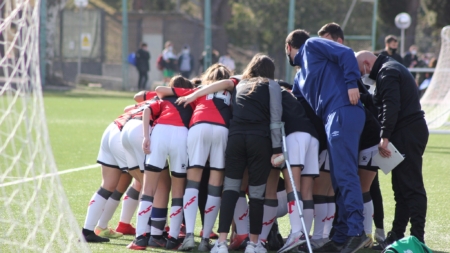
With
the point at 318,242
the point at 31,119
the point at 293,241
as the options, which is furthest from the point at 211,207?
the point at 31,119

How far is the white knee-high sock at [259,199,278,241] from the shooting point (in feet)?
21.2

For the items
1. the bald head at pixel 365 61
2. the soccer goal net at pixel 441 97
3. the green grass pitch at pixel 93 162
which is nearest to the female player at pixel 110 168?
the green grass pitch at pixel 93 162

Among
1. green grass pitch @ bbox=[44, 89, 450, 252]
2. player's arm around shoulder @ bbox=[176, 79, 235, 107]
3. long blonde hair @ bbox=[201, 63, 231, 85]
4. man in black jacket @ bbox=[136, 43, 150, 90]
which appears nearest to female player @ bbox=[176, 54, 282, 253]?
player's arm around shoulder @ bbox=[176, 79, 235, 107]

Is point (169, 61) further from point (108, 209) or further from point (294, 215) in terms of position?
point (294, 215)

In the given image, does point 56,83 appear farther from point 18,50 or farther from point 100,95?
point 18,50

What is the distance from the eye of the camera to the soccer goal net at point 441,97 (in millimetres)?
15727

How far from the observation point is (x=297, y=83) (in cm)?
687

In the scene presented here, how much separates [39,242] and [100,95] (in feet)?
75.5

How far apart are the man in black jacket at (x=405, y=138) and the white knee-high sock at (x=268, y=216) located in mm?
1091

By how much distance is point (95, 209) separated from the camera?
22.3 ft

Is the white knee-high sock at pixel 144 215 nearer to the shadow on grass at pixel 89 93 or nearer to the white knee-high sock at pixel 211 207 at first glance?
the white knee-high sock at pixel 211 207

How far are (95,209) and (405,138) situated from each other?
9.83 feet

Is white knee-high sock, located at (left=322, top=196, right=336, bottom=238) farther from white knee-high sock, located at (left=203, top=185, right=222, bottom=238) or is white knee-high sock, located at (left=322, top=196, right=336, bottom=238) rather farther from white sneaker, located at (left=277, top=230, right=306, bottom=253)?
white knee-high sock, located at (left=203, top=185, right=222, bottom=238)

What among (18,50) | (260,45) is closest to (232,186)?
(18,50)
